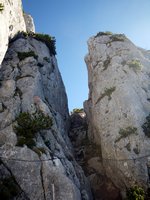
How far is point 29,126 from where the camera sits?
25016 mm

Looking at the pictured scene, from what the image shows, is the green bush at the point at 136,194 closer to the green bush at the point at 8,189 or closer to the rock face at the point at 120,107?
the rock face at the point at 120,107

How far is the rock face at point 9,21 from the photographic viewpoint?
34.2 meters

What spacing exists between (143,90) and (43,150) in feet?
56.6

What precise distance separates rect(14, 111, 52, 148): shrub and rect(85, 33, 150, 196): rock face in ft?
28.5

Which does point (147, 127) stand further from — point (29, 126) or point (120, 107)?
point (29, 126)

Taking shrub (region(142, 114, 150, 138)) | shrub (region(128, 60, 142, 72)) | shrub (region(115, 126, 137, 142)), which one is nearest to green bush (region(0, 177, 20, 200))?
shrub (region(115, 126, 137, 142))

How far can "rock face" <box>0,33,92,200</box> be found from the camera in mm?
20719

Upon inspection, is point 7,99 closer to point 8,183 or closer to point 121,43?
point 8,183

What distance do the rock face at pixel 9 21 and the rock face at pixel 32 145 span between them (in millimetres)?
2271

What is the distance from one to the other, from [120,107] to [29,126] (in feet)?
41.7

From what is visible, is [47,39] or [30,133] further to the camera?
[47,39]

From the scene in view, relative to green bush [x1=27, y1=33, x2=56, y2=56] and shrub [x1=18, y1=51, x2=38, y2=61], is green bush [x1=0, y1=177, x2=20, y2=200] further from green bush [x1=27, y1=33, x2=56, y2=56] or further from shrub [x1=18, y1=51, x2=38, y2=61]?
green bush [x1=27, y1=33, x2=56, y2=56]

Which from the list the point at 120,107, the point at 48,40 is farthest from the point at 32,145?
the point at 48,40

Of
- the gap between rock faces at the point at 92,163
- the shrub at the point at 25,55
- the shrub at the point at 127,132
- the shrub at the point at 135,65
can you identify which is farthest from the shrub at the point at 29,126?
the shrub at the point at 135,65
